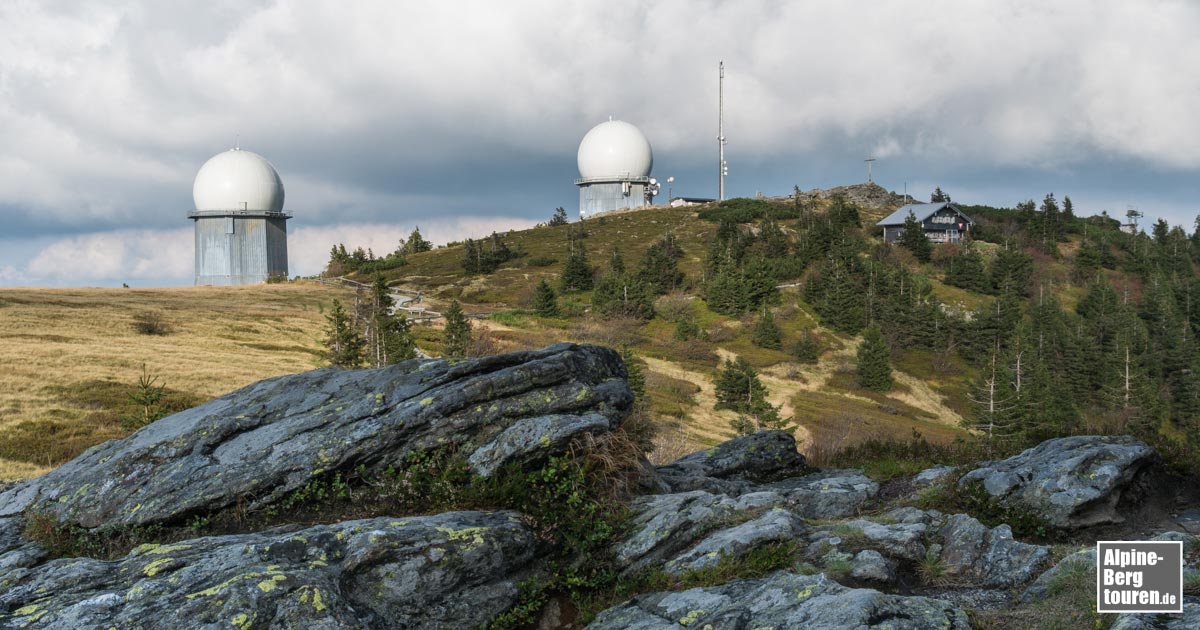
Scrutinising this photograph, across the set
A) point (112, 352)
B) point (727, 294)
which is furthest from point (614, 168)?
point (112, 352)

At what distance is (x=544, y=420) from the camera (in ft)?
36.2

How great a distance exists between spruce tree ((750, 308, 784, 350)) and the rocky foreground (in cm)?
5986

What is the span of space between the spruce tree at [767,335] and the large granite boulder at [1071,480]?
6031 cm

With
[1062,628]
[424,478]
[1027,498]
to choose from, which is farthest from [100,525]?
[1027,498]

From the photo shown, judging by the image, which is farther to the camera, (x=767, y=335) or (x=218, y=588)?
(x=767, y=335)

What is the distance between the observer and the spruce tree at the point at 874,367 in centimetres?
6681

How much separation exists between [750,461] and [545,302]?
63755 millimetres

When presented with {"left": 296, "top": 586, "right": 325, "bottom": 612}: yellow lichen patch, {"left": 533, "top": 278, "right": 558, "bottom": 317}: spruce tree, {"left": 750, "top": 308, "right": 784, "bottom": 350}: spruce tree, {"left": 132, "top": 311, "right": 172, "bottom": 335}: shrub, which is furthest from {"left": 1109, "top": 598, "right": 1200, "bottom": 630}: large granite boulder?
{"left": 533, "top": 278, "right": 558, "bottom": 317}: spruce tree

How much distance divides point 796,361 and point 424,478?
64147 millimetres

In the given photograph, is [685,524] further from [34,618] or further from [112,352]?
[112,352]

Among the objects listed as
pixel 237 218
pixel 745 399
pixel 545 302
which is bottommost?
pixel 745 399

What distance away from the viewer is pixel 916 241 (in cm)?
11188

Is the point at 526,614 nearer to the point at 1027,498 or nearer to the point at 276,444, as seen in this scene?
the point at 276,444

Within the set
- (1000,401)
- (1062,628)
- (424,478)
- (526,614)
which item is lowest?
(1000,401)
